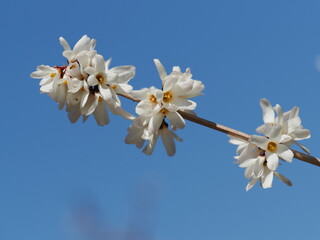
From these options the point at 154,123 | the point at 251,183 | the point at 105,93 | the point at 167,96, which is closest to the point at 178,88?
the point at 167,96

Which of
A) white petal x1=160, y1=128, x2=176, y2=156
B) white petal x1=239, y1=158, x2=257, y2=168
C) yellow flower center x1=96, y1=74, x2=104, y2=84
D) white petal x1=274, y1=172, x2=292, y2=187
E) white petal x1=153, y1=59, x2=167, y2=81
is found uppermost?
white petal x1=153, y1=59, x2=167, y2=81

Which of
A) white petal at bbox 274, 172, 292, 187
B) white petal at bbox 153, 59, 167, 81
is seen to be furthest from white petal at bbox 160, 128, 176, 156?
white petal at bbox 274, 172, 292, 187

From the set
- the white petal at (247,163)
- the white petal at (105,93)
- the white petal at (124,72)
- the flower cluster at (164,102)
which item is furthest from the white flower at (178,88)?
the white petal at (247,163)

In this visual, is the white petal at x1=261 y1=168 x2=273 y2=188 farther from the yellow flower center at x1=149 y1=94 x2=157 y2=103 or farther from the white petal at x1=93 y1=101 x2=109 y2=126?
the white petal at x1=93 y1=101 x2=109 y2=126

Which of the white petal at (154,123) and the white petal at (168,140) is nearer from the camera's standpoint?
the white petal at (154,123)

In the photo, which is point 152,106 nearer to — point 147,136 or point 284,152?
point 147,136

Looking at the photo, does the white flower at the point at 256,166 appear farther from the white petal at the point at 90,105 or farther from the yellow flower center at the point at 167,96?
the white petal at the point at 90,105
